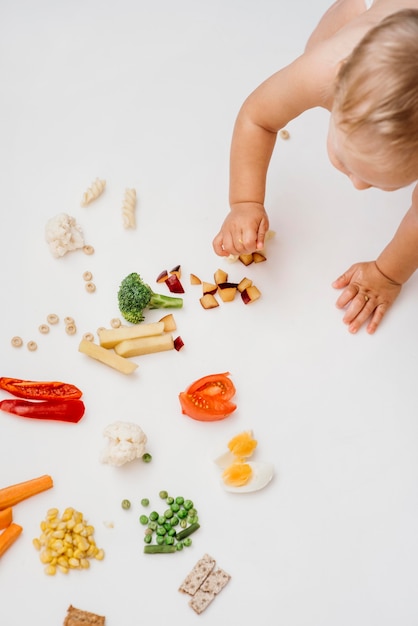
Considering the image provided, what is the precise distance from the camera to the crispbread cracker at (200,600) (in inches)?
46.6

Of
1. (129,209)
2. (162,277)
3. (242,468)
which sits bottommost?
(242,468)

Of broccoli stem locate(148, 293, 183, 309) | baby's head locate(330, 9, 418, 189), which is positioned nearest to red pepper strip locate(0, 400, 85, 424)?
broccoli stem locate(148, 293, 183, 309)

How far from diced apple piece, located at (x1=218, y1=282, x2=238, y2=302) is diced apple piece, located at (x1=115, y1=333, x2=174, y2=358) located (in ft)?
0.45

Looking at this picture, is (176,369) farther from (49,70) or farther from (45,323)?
(49,70)

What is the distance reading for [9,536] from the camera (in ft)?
3.99

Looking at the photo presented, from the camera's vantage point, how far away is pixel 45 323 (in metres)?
1.41

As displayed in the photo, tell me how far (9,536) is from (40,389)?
25 cm

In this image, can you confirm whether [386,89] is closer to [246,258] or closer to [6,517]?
[246,258]

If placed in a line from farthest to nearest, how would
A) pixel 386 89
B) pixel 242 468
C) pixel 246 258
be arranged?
pixel 246 258, pixel 242 468, pixel 386 89

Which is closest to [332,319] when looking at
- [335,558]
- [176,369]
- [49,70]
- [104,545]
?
[176,369]

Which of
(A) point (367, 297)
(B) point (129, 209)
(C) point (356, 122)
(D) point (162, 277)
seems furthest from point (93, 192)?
(C) point (356, 122)

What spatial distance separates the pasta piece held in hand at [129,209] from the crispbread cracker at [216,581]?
67 centimetres

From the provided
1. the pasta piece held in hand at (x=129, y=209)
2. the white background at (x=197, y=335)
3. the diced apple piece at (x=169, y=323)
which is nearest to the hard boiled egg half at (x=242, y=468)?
the white background at (x=197, y=335)

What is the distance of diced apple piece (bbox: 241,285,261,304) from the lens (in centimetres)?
144
